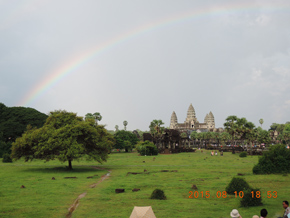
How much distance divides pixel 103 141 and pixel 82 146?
355 cm

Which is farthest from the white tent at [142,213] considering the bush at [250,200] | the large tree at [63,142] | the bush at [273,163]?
the large tree at [63,142]

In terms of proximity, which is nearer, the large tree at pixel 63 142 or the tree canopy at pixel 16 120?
the large tree at pixel 63 142

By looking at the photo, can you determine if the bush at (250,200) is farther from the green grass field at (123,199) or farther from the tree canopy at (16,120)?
the tree canopy at (16,120)

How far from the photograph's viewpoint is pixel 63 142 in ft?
141

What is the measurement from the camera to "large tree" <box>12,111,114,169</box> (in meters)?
43.1

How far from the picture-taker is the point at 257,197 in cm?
2080

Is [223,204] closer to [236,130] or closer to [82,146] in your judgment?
[82,146]

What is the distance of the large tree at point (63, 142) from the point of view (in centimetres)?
4306

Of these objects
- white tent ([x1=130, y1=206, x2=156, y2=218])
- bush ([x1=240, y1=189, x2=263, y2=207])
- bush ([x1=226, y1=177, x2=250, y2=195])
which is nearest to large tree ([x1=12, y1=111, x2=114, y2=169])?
bush ([x1=226, y1=177, x2=250, y2=195])

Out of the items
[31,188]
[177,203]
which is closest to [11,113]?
[31,188]

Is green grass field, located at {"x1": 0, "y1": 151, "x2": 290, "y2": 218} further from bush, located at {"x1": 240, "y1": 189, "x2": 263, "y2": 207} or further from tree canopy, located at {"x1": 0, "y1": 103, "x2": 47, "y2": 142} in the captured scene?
tree canopy, located at {"x1": 0, "y1": 103, "x2": 47, "y2": 142}

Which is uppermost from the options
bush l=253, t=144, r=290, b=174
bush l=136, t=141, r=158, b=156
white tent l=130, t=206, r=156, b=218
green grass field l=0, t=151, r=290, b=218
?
bush l=136, t=141, r=158, b=156
